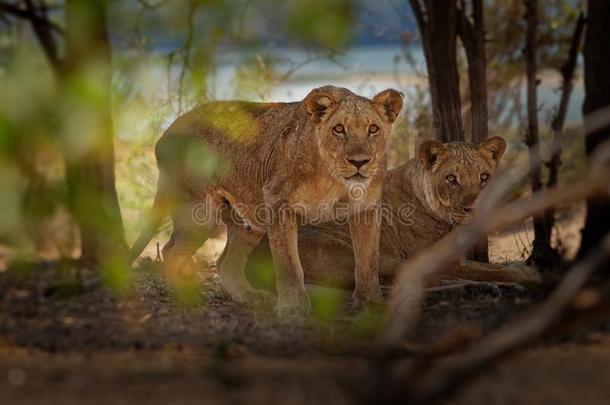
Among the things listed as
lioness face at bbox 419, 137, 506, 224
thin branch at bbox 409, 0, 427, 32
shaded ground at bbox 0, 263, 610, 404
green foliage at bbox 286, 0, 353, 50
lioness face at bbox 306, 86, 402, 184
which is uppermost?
thin branch at bbox 409, 0, 427, 32

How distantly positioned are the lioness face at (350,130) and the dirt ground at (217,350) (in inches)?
33.5

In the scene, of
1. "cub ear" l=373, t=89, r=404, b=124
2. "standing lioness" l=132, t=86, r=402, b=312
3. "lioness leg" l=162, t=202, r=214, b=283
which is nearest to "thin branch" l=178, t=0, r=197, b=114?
"standing lioness" l=132, t=86, r=402, b=312

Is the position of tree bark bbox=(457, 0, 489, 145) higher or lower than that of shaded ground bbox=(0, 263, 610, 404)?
higher

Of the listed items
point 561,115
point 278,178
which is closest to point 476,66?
point 561,115

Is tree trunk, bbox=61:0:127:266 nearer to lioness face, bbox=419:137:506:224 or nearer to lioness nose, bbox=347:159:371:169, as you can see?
lioness nose, bbox=347:159:371:169

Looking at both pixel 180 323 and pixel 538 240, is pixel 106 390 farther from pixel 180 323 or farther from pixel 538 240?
pixel 538 240

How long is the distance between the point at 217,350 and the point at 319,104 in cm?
221

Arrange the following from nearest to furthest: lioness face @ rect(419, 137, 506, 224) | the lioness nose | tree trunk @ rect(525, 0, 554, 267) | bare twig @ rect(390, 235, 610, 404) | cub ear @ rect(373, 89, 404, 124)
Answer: bare twig @ rect(390, 235, 610, 404) < the lioness nose < cub ear @ rect(373, 89, 404, 124) < lioness face @ rect(419, 137, 506, 224) < tree trunk @ rect(525, 0, 554, 267)

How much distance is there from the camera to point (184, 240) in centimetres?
763

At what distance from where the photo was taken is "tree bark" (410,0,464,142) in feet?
28.1

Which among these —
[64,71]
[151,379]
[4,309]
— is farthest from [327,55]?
[151,379]

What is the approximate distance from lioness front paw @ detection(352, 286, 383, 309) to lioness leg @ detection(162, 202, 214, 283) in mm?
1227

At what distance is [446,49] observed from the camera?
28.8ft

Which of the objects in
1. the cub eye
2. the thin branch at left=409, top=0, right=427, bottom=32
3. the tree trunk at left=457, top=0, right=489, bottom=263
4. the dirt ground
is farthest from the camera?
the thin branch at left=409, top=0, right=427, bottom=32
